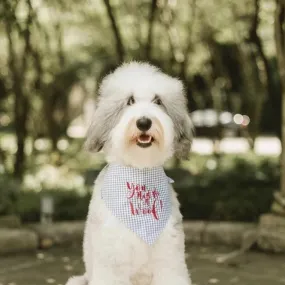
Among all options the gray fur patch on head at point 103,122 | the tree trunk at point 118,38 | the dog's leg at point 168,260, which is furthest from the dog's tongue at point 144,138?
the tree trunk at point 118,38

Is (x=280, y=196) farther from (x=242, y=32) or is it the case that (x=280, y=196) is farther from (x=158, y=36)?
(x=158, y=36)

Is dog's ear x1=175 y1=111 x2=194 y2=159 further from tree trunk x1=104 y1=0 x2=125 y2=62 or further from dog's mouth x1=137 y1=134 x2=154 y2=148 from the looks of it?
tree trunk x1=104 y1=0 x2=125 y2=62

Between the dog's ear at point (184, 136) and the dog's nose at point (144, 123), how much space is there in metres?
0.38

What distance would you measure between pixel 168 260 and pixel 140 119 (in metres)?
0.86

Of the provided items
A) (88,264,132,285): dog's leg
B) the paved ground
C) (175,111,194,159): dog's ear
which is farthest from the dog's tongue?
the paved ground

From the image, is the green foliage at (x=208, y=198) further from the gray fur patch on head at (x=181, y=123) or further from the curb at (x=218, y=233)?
the gray fur patch on head at (x=181, y=123)

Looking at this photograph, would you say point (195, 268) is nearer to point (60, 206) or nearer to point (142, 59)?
point (60, 206)

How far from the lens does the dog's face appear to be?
3.24m

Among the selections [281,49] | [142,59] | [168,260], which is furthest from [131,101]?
[142,59]

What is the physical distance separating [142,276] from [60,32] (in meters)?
10.4

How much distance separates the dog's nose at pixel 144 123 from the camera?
3168 millimetres

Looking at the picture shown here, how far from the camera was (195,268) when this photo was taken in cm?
588

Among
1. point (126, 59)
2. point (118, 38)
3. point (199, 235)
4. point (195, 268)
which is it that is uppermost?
point (118, 38)

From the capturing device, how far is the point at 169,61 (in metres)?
13.4
